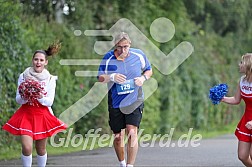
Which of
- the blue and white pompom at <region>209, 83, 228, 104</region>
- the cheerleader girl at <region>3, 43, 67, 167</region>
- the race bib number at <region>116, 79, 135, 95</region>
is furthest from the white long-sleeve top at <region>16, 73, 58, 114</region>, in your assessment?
the blue and white pompom at <region>209, 83, 228, 104</region>

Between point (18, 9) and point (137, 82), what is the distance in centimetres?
694

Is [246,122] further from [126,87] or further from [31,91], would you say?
[31,91]

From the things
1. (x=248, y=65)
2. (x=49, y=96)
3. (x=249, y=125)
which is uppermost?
(x=248, y=65)

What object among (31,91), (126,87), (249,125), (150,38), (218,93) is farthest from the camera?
(150,38)

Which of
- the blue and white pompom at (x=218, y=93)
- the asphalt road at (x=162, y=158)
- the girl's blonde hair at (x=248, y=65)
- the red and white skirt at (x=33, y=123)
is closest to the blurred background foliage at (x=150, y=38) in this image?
the asphalt road at (x=162, y=158)

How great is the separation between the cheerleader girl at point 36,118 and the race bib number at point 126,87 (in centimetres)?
101

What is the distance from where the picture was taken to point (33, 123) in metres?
11.1

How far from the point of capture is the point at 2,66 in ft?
55.3

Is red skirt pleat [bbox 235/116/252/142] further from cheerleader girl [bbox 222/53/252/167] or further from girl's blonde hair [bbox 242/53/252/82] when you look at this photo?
girl's blonde hair [bbox 242/53/252/82]

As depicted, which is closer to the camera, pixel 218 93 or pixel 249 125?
pixel 249 125

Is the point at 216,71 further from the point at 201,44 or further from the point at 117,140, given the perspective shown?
the point at 117,140

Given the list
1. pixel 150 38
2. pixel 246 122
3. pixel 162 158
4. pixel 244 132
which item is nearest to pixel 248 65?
pixel 246 122

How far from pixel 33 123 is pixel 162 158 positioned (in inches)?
189

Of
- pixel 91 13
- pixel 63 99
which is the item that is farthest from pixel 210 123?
pixel 63 99
